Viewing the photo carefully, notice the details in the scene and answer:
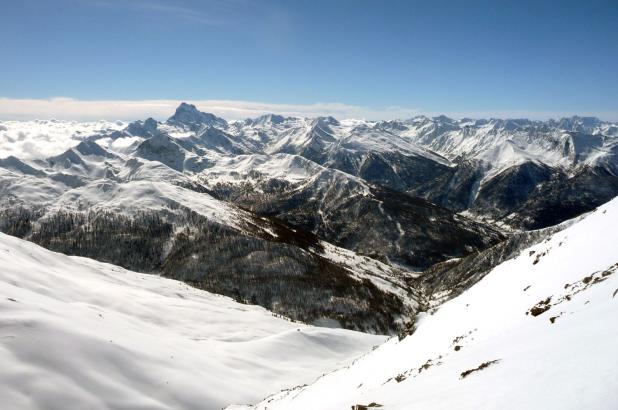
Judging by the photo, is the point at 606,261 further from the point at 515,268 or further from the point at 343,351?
the point at 343,351

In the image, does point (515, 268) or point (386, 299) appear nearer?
point (515, 268)

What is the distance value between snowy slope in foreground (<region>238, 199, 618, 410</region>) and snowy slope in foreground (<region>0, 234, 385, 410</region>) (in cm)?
863

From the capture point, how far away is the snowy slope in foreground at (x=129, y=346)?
27938 millimetres

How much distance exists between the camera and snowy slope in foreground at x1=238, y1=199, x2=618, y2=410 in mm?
10352

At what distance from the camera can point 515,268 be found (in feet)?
117

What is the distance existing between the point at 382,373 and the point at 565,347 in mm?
17202

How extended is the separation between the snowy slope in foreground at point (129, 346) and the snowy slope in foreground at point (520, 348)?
28.3 feet

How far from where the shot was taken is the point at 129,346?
36.4 metres

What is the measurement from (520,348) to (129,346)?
3327cm

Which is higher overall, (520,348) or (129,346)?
(520,348)

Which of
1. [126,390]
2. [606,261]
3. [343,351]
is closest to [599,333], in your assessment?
[606,261]

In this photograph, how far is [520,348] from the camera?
14.7 meters

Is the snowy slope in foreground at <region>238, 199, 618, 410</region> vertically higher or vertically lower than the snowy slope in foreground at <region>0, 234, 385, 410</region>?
higher

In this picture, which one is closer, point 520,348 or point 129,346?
point 520,348
